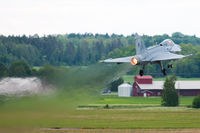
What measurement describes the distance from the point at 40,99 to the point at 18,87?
219cm

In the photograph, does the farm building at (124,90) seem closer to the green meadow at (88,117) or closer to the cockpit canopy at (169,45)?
the green meadow at (88,117)

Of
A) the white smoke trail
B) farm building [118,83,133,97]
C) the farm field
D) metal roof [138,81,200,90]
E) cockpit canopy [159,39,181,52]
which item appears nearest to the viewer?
the white smoke trail

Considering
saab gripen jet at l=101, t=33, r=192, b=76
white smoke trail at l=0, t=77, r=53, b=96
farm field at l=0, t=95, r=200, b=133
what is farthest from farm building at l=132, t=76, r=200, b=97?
white smoke trail at l=0, t=77, r=53, b=96

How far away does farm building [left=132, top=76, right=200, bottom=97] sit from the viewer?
131250 millimetres

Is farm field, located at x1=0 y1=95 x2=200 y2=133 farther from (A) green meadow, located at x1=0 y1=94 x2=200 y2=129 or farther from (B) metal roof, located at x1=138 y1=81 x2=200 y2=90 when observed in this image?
(B) metal roof, located at x1=138 y1=81 x2=200 y2=90

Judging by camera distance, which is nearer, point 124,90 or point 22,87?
point 22,87

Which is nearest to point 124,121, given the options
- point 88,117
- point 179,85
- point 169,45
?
point 88,117

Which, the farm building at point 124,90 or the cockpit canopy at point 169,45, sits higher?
the cockpit canopy at point 169,45

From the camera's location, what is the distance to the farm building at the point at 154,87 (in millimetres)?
131250

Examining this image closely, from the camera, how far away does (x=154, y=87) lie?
134500mm

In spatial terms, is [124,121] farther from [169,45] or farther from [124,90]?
[124,90]

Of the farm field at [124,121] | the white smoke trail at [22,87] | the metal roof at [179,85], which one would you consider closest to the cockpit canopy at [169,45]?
the farm field at [124,121]

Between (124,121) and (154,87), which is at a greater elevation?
(154,87)

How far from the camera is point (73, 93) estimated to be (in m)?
43.4
